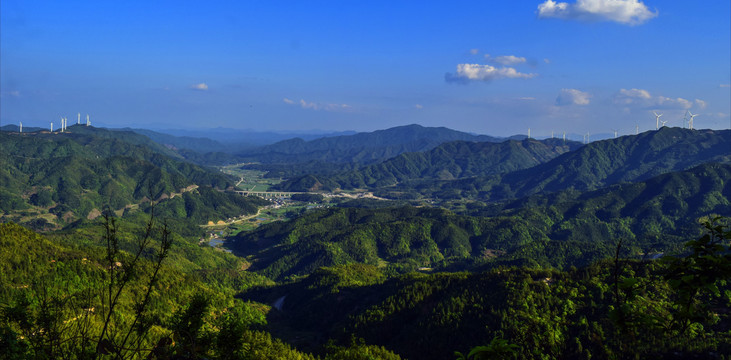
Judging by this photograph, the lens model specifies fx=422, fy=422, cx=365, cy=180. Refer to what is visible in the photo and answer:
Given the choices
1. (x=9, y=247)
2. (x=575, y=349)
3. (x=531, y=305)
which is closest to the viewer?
(x=575, y=349)

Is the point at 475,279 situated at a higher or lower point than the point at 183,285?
higher

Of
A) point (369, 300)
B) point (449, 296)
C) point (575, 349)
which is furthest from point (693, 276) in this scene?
point (369, 300)

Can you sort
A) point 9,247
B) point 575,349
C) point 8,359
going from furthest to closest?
point 9,247
point 575,349
point 8,359

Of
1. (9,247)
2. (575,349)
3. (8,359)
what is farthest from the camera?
(9,247)

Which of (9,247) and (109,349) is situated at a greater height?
(109,349)

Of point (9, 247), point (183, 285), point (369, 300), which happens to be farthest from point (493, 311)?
point (9, 247)

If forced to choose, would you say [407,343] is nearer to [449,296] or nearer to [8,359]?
[449,296]

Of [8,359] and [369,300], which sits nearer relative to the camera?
[8,359]

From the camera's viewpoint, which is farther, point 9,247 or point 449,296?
point 9,247

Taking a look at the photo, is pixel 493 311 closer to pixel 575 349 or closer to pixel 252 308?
pixel 575 349

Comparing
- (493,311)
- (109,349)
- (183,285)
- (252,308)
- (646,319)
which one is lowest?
(252,308)
